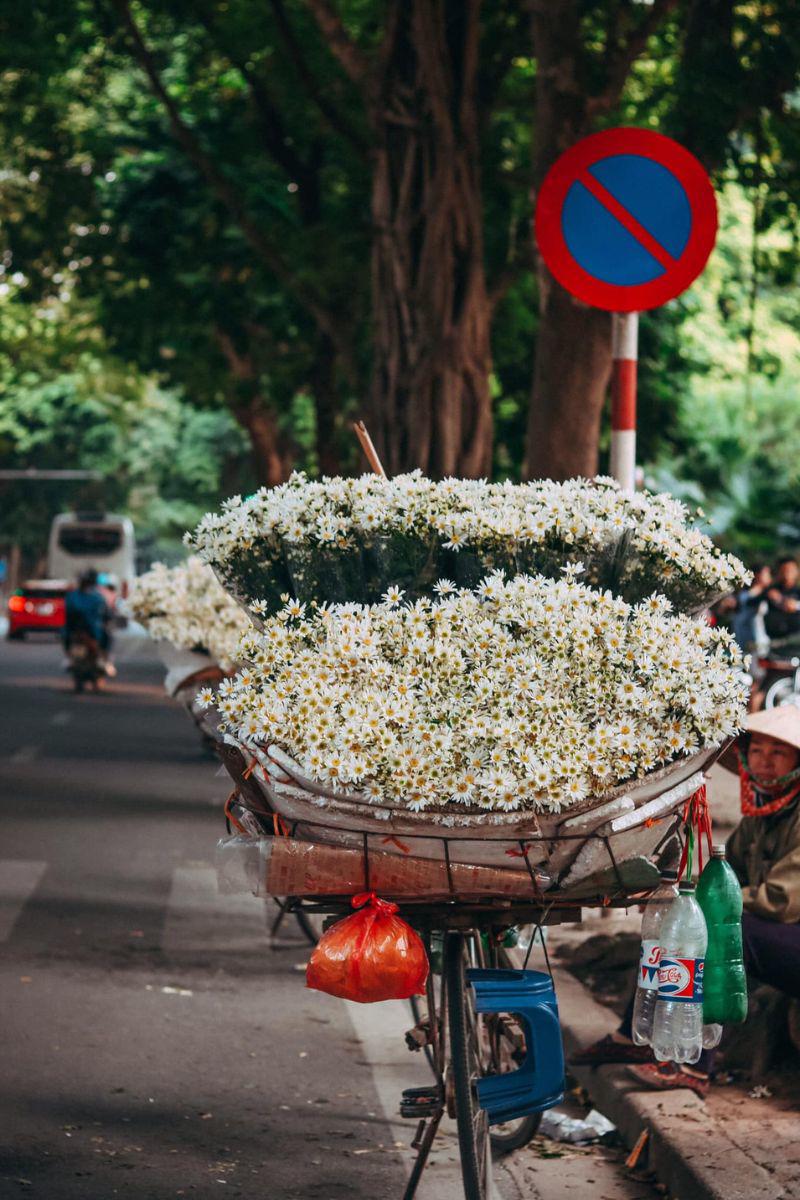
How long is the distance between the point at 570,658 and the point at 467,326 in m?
10.5

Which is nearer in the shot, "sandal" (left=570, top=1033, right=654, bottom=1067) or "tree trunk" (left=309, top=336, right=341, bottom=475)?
"sandal" (left=570, top=1033, right=654, bottom=1067)

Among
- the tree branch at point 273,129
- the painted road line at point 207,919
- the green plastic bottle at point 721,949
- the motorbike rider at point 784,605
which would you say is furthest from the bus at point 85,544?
the green plastic bottle at point 721,949

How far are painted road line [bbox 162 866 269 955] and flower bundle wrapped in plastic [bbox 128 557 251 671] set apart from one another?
1191 millimetres

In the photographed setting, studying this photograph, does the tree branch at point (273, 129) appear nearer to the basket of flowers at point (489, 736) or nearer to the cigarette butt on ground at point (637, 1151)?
the cigarette butt on ground at point (637, 1151)

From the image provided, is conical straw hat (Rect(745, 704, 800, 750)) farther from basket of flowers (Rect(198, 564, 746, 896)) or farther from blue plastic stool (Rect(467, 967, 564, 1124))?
basket of flowers (Rect(198, 564, 746, 896))

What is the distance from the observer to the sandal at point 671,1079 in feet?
18.9

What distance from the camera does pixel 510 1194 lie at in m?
5.19

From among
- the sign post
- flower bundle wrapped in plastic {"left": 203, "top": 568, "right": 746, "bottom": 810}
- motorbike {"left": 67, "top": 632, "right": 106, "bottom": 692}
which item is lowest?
motorbike {"left": 67, "top": 632, "right": 106, "bottom": 692}

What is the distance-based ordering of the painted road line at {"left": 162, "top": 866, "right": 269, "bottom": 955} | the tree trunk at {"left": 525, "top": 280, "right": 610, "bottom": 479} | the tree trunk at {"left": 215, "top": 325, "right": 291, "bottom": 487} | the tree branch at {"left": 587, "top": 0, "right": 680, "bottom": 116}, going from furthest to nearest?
the tree trunk at {"left": 215, "top": 325, "right": 291, "bottom": 487} < the tree branch at {"left": 587, "top": 0, "right": 680, "bottom": 116} < the tree trunk at {"left": 525, "top": 280, "right": 610, "bottom": 479} < the painted road line at {"left": 162, "top": 866, "right": 269, "bottom": 955}

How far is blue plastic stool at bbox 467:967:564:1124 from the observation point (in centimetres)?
454

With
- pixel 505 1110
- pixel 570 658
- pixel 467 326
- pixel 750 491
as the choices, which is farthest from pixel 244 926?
pixel 750 491

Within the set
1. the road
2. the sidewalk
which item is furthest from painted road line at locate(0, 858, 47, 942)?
the sidewalk

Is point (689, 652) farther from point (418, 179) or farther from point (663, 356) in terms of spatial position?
point (663, 356)

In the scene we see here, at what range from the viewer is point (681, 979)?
4344mm
